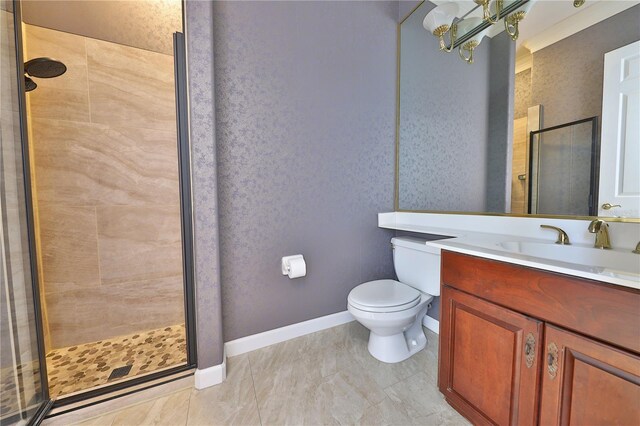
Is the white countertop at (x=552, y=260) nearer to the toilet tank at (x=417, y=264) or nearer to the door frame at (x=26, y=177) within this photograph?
the toilet tank at (x=417, y=264)

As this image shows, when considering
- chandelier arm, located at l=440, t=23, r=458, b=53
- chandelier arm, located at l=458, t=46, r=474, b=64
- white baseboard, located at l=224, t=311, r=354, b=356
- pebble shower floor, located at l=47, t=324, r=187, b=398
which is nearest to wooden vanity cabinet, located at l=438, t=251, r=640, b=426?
white baseboard, located at l=224, t=311, r=354, b=356

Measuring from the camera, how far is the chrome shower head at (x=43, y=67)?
48.8 inches

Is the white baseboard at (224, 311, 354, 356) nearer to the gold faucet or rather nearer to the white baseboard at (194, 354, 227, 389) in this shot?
the white baseboard at (194, 354, 227, 389)

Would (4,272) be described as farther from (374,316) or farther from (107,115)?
(374,316)

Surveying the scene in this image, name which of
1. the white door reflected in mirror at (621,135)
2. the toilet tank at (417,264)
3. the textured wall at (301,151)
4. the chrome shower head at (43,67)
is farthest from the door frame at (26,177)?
the white door reflected in mirror at (621,135)

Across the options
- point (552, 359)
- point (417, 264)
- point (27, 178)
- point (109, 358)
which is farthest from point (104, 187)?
point (552, 359)

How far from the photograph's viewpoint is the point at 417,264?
1689 millimetres

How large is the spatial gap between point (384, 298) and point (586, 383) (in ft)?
2.78

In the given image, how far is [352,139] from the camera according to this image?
1915mm

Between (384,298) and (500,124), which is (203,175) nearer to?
(384,298)

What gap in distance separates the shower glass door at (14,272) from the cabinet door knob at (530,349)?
1.92m

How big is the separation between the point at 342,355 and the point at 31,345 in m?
1.54

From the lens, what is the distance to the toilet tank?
1.58 metres

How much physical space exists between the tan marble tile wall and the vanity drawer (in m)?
2.06
